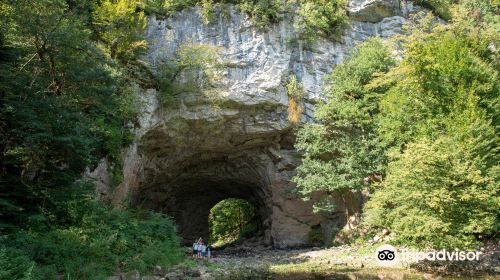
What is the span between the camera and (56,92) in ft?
29.8

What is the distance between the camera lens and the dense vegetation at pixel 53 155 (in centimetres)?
730

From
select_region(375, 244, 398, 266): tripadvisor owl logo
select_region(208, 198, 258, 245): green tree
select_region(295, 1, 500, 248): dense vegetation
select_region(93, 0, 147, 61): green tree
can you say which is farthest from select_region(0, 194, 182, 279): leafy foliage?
select_region(208, 198, 258, 245): green tree

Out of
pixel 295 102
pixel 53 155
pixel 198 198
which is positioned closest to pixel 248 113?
pixel 295 102

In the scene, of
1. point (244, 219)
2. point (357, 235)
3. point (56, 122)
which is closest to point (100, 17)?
point (56, 122)

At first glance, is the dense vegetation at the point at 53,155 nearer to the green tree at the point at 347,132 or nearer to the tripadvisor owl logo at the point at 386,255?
the tripadvisor owl logo at the point at 386,255

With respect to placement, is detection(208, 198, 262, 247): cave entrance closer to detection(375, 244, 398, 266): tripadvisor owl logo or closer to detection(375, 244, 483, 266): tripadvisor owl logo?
detection(375, 244, 398, 266): tripadvisor owl logo

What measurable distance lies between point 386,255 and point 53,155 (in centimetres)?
957

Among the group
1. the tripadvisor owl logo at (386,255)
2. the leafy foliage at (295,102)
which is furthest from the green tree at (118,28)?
the tripadvisor owl logo at (386,255)

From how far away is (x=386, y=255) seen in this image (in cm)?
1173

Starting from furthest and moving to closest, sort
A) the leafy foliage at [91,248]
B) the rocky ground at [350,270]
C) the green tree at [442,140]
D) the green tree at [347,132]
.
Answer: the green tree at [347,132], the green tree at [442,140], the rocky ground at [350,270], the leafy foliage at [91,248]

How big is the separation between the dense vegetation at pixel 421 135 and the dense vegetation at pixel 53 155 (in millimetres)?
6905

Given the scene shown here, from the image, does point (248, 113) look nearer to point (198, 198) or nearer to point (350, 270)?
point (350, 270)

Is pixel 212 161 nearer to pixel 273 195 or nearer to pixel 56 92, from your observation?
pixel 273 195

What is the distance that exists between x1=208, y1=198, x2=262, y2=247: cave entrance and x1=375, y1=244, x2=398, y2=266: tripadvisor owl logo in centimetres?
1979
